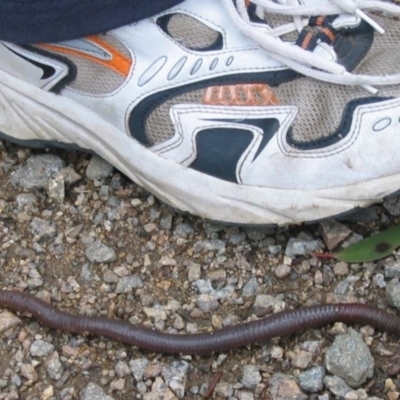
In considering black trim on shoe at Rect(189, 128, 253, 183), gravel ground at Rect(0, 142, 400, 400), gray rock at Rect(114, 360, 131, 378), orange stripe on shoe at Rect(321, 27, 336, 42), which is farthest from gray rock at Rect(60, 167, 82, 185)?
orange stripe on shoe at Rect(321, 27, 336, 42)

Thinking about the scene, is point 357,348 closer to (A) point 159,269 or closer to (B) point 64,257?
(A) point 159,269

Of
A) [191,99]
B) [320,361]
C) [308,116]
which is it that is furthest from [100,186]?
[320,361]

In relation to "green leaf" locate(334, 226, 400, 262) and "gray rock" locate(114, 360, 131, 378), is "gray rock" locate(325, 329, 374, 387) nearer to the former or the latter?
"green leaf" locate(334, 226, 400, 262)

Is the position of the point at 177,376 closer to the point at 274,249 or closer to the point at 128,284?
the point at 128,284

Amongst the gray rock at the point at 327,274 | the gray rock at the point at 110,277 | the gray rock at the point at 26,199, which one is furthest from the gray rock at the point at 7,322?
the gray rock at the point at 327,274

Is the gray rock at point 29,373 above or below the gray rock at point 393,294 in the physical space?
below

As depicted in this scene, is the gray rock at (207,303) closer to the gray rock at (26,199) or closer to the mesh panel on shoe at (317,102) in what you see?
the mesh panel on shoe at (317,102)
